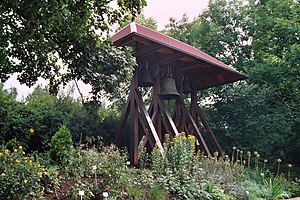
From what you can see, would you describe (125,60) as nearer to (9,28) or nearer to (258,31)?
(9,28)

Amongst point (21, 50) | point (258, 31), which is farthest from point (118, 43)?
point (258, 31)

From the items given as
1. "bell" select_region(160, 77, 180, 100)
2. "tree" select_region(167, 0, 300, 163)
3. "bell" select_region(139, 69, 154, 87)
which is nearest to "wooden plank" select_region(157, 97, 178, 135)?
"bell" select_region(160, 77, 180, 100)

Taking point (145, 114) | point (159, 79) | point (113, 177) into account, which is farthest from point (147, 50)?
point (113, 177)

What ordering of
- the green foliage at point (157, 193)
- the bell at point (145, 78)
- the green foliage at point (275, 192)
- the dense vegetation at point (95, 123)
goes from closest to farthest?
the dense vegetation at point (95, 123) < the green foliage at point (157, 193) < the green foliage at point (275, 192) < the bell at point (145, 78)

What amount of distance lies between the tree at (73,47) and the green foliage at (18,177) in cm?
133

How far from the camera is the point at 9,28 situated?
13.4ft

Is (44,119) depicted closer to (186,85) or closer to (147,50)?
(147,50)

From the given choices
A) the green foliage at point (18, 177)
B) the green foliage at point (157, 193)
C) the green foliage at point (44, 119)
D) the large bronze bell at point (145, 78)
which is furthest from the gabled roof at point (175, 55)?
the green foliage at point (18, 177)

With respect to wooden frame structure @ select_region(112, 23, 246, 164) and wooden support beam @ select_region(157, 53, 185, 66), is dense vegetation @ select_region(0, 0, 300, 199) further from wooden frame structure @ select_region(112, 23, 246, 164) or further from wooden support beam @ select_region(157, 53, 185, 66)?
wooden support beam @ select_region(157, 53, 185, 66)

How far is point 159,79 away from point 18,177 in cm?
408

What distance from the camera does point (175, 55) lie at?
619cm

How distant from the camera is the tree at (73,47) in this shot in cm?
338

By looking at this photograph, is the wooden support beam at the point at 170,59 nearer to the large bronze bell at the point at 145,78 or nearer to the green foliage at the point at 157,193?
the large bronze bell at the point at 145,78

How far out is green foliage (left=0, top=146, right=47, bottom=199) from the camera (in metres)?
2.95
